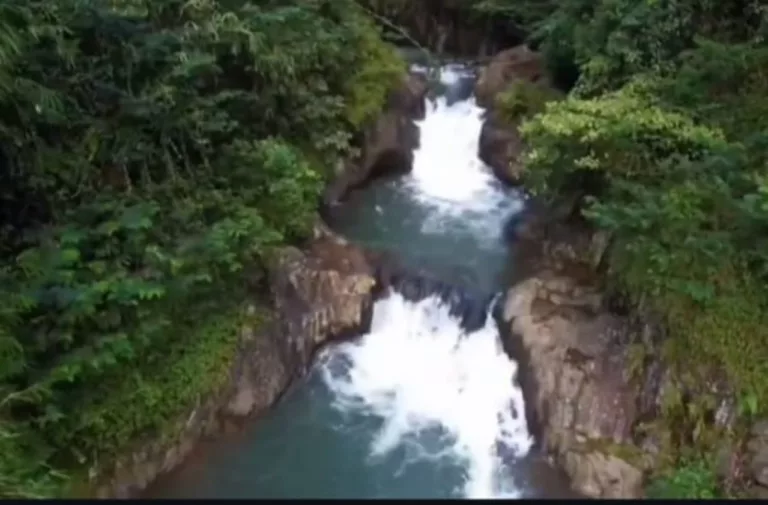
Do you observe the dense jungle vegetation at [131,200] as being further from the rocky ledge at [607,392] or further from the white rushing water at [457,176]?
the rocky ledge at [607,392]

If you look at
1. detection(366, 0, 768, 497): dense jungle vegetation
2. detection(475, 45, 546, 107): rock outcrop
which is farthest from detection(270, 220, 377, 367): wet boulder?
detection(475, 45, 546, 107): rock outcrop

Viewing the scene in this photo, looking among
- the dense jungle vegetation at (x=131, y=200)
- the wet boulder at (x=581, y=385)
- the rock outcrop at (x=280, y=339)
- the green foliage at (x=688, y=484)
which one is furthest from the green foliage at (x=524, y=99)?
the green foliage at (x=688, y=484)


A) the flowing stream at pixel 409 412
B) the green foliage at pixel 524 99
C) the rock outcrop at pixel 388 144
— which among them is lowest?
the flowing stream at pixel 409 412

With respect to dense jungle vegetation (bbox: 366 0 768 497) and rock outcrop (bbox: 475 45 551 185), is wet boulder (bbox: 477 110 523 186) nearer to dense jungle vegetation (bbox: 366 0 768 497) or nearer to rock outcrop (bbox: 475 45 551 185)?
rock outcrop (bbox: 475 45 551 185)

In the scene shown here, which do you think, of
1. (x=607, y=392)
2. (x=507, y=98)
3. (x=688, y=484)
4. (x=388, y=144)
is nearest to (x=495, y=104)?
(x=507, y=98)

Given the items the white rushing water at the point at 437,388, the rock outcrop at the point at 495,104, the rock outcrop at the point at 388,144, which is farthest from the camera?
the rock outcrop at the point at 495,104

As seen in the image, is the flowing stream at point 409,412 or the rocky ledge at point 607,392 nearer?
the rocky ledge at point 607,392
